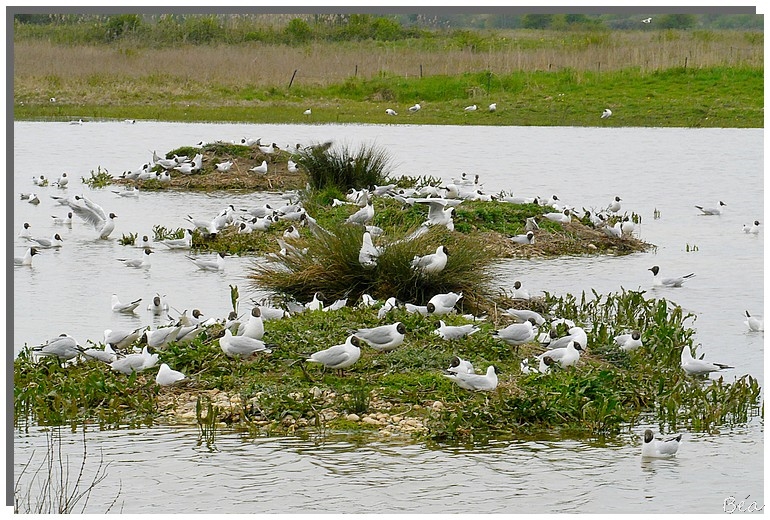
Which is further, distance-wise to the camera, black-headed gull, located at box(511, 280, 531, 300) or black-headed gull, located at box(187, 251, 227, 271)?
black-headed gull, located at box(187, 251, 227, 271)

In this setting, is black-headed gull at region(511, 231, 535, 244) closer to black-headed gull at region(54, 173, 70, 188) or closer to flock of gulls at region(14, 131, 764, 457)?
flock of gulls at region(14, 131, 764, 457)

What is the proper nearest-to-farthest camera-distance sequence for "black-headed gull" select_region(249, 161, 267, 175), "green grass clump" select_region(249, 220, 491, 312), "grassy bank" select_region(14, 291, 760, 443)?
"grassy bank" select_region(14, 291, 760, 443) < "green grass clump" select_region(249, 220, 491, 312) < "black-headed gull" select_region(249, 161, 267, 175)

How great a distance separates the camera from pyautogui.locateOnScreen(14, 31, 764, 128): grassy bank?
99.5ft

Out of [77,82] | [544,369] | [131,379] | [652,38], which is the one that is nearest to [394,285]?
[544,369]

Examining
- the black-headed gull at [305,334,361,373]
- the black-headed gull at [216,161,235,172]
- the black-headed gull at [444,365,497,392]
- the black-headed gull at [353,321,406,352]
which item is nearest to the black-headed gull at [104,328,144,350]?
the black-headed gull at [305,334,361,373]

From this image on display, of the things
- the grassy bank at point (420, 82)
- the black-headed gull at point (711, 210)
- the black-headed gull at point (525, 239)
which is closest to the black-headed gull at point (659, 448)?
the black-headed gull at point (525, 239)

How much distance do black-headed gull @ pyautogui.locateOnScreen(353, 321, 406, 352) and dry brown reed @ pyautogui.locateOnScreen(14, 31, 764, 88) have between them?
1663 cm

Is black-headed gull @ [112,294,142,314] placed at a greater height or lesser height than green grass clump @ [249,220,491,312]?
lesser

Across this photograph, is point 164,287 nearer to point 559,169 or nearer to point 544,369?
point 544,369

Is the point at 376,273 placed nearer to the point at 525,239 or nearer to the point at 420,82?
the point at 525,239

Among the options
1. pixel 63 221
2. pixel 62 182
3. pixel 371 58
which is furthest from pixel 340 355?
pixel 371 58

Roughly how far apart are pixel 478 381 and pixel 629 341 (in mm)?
2047

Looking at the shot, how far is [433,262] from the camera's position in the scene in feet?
34.7

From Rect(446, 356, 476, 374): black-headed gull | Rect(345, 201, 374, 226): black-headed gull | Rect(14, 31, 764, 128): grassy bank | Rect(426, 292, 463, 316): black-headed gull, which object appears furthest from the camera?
Rect(14, 31, 764, 128): grassy bank
